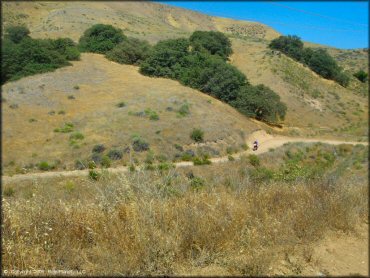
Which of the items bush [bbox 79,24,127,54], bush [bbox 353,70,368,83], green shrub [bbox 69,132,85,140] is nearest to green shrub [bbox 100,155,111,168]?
green shrub [bbox 69,132,85,140]

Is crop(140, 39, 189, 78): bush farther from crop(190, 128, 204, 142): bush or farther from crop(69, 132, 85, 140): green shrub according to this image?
crop(69, 132, 85, 140): green shrub

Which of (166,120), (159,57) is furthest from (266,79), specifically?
(166,120)

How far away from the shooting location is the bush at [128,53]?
5344 centimetres

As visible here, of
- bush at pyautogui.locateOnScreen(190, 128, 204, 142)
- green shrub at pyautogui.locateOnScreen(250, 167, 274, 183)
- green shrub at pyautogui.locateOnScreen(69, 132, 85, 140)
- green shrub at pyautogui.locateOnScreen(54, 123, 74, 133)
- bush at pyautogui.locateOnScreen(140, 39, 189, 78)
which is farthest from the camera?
bush at pyautogui.locateOnScreen(140, 39, 189, 78)

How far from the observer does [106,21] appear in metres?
70.4

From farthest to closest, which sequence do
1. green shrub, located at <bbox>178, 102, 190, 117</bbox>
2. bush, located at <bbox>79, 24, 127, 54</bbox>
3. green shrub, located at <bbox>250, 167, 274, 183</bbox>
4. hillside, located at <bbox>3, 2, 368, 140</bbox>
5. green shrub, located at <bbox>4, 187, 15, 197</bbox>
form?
bush, located at <bbox>79, 24, 127, 54</bbox> → hillside, located at <bbox>3, 2, 368, 140</bbox> → green shrub, located at <bbox>178, 102, 190, 117</bbox> → green shrub, located at <bbox>4, 187, 15, 197</bbox> → green shrub, located at <bbox>250, 167, 274, 183</bbox>

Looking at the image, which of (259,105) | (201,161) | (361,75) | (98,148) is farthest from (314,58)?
(98,148)

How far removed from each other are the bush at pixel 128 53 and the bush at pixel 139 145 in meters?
27.1

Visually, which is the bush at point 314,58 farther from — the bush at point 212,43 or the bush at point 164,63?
the bush at point 164,63

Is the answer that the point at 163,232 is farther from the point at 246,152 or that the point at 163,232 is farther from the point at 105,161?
the point at 246,152

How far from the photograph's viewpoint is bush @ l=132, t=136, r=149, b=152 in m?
28.2

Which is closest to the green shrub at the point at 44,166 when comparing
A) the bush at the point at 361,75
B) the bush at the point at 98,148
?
the bush at the point at 98,148

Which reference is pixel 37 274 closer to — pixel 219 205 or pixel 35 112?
pixel 219 205

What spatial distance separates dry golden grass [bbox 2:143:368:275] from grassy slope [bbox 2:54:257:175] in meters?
20.7
